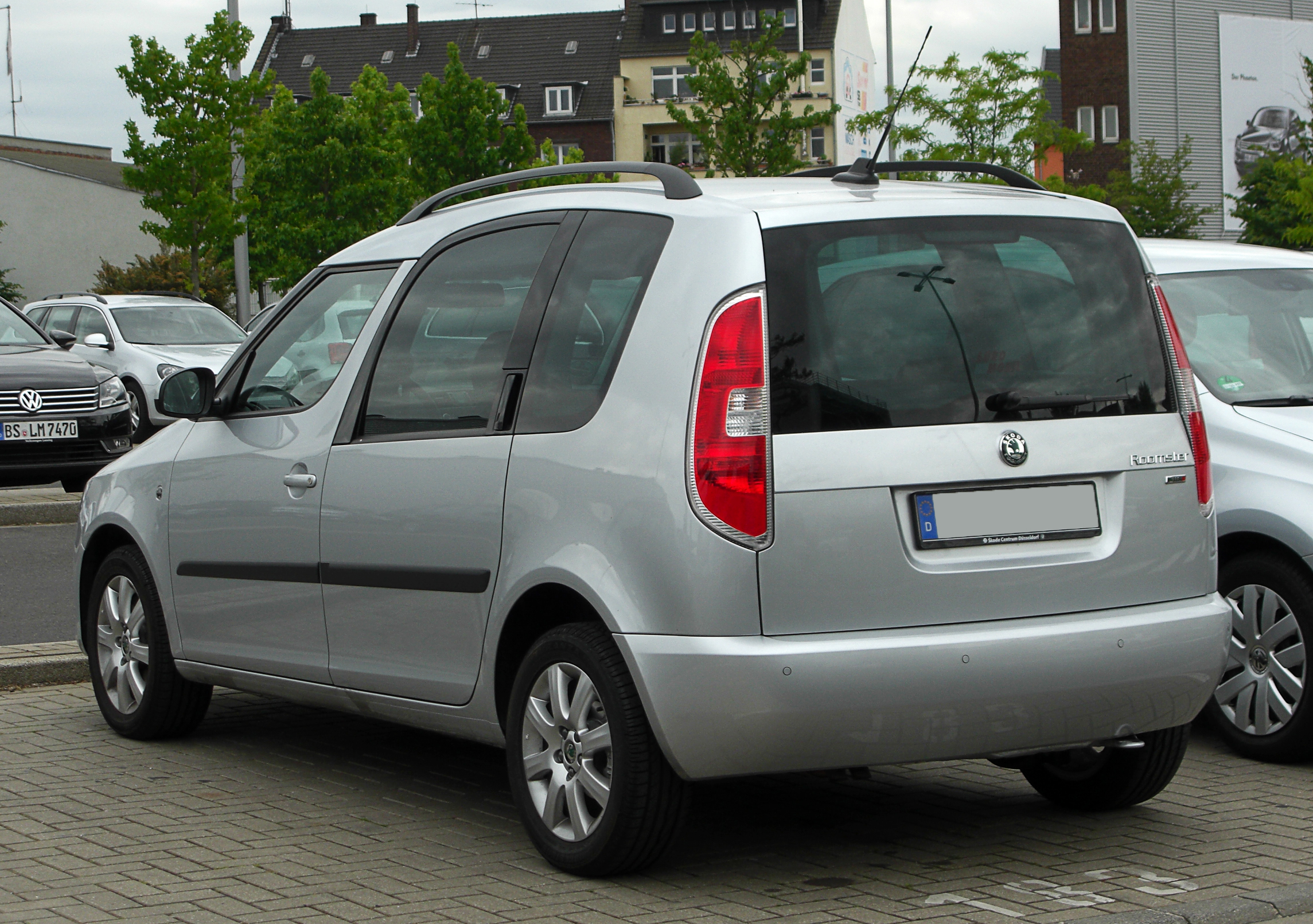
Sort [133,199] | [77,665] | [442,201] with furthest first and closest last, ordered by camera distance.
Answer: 1. [133,199]
2. [77,665]
3. [442,201]

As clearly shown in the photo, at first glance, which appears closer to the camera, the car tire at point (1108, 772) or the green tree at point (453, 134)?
the car tire at point (1108, 772)

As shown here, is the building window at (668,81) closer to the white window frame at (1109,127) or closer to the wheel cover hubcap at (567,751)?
the white window frame at (1109,127)

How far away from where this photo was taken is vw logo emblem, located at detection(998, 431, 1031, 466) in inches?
175

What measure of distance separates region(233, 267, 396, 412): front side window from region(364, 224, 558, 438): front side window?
26cm

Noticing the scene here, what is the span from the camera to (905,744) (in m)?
4.33

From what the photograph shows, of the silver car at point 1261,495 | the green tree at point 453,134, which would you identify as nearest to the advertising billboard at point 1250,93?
the green tree at point 453,134

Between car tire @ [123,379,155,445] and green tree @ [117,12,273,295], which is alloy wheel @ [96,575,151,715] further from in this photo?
green tree @ [117,12,273,295]

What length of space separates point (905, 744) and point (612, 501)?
0.95m

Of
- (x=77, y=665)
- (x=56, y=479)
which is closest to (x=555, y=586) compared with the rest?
(x=77, y=665)

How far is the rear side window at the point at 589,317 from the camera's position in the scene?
183 inches

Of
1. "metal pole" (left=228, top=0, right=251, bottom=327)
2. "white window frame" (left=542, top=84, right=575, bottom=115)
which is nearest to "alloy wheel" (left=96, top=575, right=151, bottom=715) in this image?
"metal pole" (left=228, top=0, right=251, bottom=327)

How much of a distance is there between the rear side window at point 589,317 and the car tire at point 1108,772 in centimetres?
180

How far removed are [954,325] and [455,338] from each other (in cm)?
156

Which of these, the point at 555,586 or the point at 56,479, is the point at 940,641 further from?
the point at 56,479
